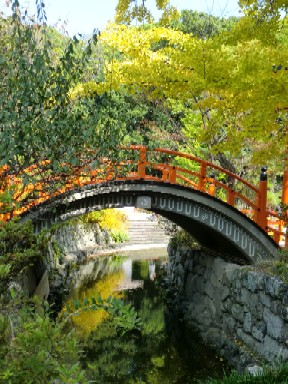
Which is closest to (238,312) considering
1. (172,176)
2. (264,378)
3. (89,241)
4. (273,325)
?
(273,325)

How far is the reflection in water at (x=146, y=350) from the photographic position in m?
10.3

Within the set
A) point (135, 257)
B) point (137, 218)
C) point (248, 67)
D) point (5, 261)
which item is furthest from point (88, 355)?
point (137, 218)

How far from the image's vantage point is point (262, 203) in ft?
43.2

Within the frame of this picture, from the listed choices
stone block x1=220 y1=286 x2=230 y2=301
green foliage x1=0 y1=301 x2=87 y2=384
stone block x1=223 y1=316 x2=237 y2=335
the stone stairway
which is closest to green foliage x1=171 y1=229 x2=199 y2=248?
stone block x1=220 y1=286 x2=230 y2=301

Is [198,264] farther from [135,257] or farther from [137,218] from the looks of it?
[137,218]

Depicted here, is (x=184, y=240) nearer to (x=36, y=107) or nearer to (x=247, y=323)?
(x=247, y=323)

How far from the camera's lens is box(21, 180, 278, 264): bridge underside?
1163 centimetres

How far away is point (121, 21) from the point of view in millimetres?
10539

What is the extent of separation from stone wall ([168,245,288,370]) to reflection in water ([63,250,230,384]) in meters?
0.56

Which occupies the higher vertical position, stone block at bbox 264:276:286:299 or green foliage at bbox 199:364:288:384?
stone block at bbox 264:276:286:299

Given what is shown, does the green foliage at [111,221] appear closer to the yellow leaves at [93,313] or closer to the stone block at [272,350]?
the yellow leaves at [93,313]

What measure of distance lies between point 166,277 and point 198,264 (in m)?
4.92

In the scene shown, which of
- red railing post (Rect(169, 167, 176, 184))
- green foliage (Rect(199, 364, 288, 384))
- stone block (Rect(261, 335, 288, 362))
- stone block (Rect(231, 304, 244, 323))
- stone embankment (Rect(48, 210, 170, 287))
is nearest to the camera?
green foliage (Rect(199, 364, 288, 384))

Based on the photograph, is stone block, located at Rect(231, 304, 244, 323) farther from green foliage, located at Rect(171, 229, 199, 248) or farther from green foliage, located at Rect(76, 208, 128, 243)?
green foliage, located at Rect(76, 208, 128, 243)
